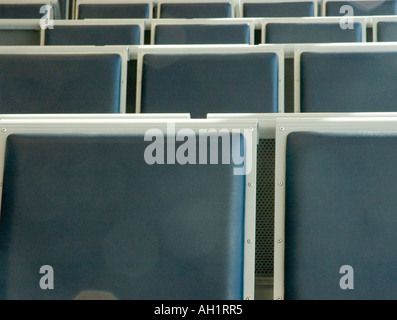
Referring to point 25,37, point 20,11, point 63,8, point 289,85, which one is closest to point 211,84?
point 289,85

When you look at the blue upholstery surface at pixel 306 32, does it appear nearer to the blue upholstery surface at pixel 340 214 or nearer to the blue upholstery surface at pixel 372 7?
the blue upholstery surface at pixel 372 7

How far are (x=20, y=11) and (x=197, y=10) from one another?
57 cm

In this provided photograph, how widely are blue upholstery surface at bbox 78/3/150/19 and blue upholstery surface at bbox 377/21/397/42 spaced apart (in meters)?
0.75

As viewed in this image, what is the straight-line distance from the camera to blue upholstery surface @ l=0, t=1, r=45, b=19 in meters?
1.86

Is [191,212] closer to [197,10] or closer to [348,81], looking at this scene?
[348,81]

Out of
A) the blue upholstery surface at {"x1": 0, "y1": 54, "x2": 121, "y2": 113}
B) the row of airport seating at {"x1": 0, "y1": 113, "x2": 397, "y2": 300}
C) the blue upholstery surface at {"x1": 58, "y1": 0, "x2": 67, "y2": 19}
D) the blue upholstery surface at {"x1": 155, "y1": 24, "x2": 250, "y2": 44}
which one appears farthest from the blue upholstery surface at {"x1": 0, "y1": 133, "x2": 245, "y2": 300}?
the blue upholstery surface at {"x1": 58, "y1": 0, "x2": 67, "y2": 19}

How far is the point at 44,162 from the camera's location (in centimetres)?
60

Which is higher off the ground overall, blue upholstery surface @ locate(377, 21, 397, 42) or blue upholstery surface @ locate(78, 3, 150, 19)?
blue upholstery surface @ locate(78, 3, 150, 19)

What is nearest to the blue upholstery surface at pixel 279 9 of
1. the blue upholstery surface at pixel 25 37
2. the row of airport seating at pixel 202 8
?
A: the row of airport seating at pixel 202 8

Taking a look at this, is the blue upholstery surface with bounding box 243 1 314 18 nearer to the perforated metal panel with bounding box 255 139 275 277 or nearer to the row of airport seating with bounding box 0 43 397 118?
the row of airport seating with bounding box 0 43 397 118

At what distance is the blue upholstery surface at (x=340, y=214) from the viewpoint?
1.81 ft

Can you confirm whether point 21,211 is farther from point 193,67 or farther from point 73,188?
point 193,67

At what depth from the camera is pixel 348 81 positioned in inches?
41.3
